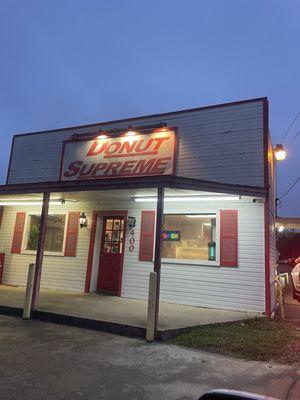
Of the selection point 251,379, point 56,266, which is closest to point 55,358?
point 251,379

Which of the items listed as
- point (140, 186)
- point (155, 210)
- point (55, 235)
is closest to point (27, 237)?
point (55, 235)

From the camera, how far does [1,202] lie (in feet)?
38.0

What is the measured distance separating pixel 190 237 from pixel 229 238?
1.13 meters

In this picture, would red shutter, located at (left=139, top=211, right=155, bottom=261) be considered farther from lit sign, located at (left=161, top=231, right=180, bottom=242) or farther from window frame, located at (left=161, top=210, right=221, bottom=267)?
window frame, located at (left=161, top=210, right=221, bottom=267)

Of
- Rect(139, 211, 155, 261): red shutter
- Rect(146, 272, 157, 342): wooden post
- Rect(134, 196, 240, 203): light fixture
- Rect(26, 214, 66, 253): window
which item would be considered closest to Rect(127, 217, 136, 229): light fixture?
Rect(139, 211, 155, 261): red shutter

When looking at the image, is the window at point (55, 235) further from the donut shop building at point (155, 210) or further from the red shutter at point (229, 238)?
the red shutter at point (229, 238)

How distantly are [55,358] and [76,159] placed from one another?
7.66 metres

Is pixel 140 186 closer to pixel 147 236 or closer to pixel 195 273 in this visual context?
pixel 147 236

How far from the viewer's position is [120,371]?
4.80 metres

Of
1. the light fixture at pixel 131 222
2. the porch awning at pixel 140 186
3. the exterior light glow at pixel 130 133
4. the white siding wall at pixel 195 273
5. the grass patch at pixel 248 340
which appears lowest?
the grass patch at pixel 248 340

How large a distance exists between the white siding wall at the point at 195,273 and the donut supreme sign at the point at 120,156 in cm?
101

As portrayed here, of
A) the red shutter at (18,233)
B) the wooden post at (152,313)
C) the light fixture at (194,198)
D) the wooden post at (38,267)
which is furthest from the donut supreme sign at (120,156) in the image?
the wooden post at (152,313)

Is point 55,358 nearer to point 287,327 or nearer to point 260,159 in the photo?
point 287,327

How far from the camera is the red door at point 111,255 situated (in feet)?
34.6
